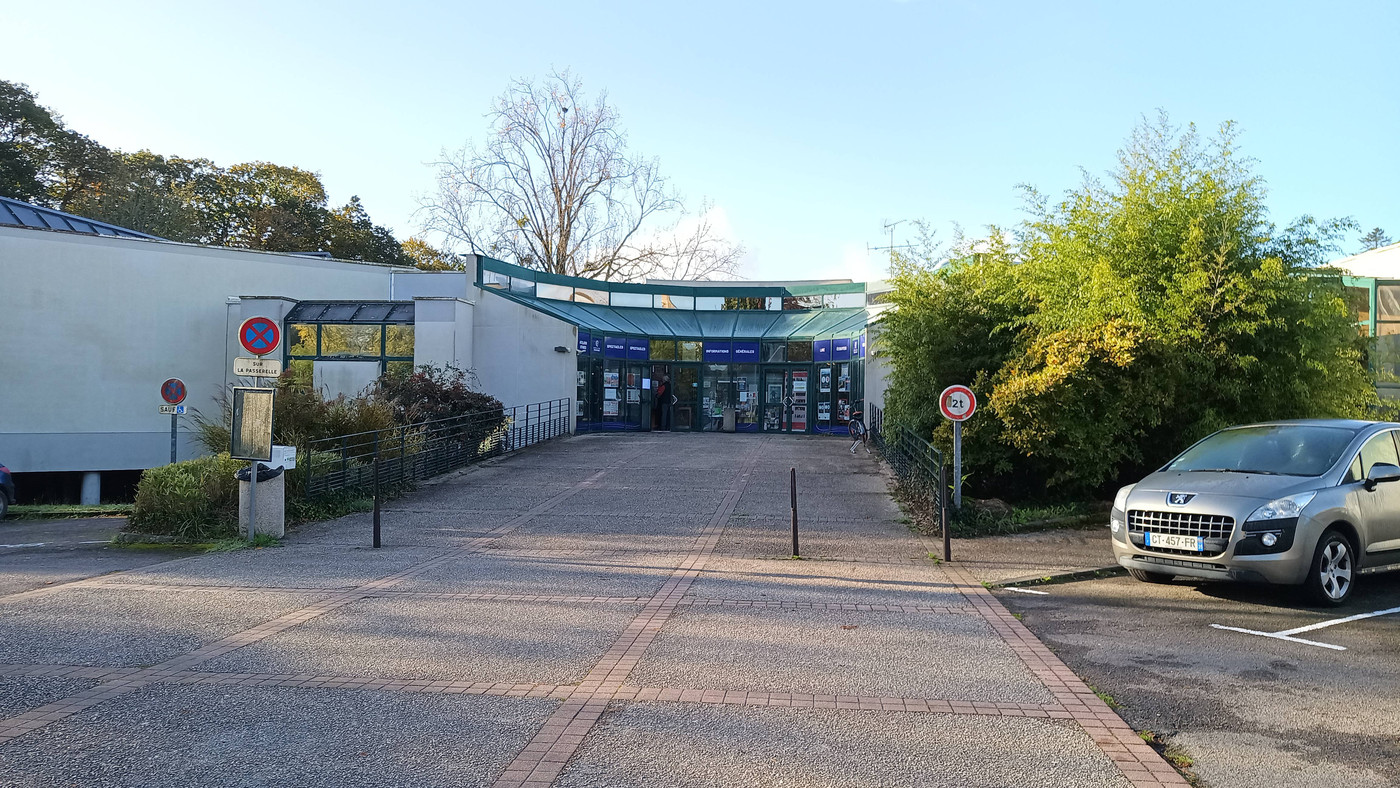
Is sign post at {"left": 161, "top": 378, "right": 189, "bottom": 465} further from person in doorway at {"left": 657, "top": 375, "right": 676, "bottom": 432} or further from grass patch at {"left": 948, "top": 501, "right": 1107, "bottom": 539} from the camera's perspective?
person in doorway at {"left": 657, "top": 375, "right": 676, "bottom": 432}

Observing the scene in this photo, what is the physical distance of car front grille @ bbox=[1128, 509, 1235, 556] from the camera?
756cm

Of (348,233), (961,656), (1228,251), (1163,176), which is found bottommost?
(961,656)

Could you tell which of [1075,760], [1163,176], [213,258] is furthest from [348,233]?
[1075,760]

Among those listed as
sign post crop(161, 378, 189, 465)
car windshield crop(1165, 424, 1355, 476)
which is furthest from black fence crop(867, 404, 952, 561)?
sign post crop(161, 378, 189, 465)

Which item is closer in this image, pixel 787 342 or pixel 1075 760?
pixel 1075 760

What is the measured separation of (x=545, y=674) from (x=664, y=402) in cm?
2660

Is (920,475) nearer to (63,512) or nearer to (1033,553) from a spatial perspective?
(1033,553)

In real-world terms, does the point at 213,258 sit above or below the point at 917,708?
above

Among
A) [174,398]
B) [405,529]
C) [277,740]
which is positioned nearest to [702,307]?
[174,398]

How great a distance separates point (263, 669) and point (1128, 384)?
1004cm

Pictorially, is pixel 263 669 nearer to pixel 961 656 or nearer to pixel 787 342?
pixel 961 656

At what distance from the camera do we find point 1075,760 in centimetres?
425

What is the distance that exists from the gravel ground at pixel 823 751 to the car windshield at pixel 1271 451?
16.1 feet

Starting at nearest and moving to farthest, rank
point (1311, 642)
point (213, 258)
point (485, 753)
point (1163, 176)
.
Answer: point (485, 753)
point (1311, 642)
point (1163, 176)
point (213, 258)
